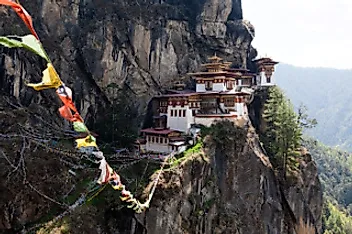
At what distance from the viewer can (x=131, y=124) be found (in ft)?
120

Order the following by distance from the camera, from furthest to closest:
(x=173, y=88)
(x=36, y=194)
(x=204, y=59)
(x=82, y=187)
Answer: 1. (x=204, y=59)
2. (x=173, y=88)
3. (x=82, y=187)
4. (x=36, y=194)

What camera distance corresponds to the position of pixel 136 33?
39938mm

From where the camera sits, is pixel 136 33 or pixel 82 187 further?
pixel 136 33

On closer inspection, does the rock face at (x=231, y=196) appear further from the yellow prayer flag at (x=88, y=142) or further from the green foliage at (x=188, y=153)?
the yellow prayer flag at (x=88, y=142)

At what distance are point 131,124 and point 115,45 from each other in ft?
26.6

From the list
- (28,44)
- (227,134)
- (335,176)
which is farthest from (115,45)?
(335,176)

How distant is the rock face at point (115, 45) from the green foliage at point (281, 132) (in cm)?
994

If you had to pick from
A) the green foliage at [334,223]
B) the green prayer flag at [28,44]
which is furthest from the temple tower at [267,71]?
the green prayer flag at [28,44]

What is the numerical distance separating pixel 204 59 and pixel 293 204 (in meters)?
19.0

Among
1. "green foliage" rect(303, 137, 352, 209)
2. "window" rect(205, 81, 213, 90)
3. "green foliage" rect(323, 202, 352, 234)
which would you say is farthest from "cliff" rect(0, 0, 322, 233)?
"green foliage" rect(303, 137, 352, 209)

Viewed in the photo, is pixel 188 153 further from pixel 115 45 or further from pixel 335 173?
pixel 335 173

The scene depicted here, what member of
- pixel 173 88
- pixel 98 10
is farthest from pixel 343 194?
pixel 98 10

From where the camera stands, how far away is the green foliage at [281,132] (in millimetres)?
40406

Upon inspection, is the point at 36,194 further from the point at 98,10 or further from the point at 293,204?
the point at 293,204
